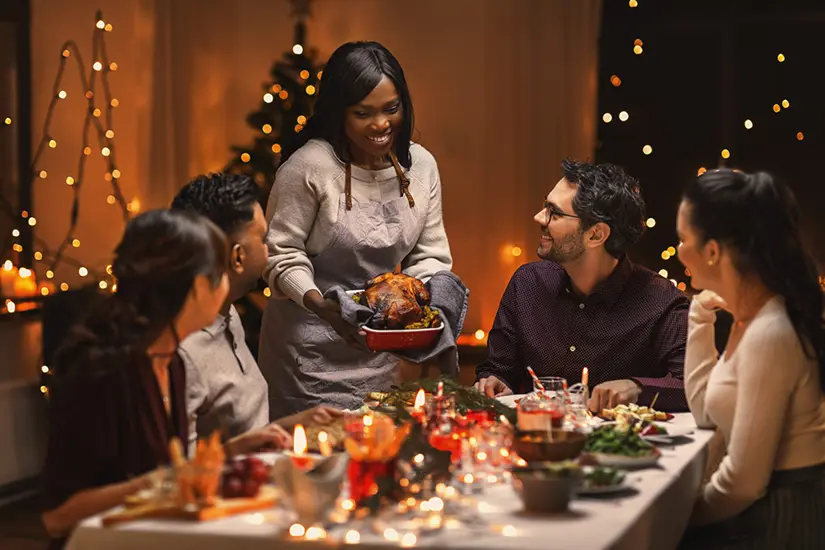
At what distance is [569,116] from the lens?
682cm

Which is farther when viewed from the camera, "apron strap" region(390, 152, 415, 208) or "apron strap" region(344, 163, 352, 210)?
"apron strap" region(390, 152, 415, 208)

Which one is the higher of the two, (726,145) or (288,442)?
(726,145)

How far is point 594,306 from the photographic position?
3736 millimetres

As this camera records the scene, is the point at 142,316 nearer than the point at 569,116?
Yes

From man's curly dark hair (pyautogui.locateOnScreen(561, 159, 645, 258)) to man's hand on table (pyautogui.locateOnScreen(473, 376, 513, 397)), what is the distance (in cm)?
53

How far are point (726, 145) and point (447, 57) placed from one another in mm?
1643

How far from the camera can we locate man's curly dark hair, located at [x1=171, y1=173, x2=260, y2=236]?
2990mm

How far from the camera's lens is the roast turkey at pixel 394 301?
3350mm

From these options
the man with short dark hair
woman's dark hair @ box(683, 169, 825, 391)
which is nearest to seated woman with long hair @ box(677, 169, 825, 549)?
woman's dark hair @ box(683, 169, 825, 391)

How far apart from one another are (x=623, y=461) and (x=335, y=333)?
1.37 metres

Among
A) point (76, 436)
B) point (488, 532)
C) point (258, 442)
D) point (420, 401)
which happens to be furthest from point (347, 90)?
point (488, 532)

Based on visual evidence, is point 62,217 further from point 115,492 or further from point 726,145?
point 115,492

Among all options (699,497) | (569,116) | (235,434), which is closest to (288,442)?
(235,434)

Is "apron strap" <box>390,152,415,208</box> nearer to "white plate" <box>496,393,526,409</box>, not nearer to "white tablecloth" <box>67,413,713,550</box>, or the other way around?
"white plate" <box>496,393,526,409</box>
